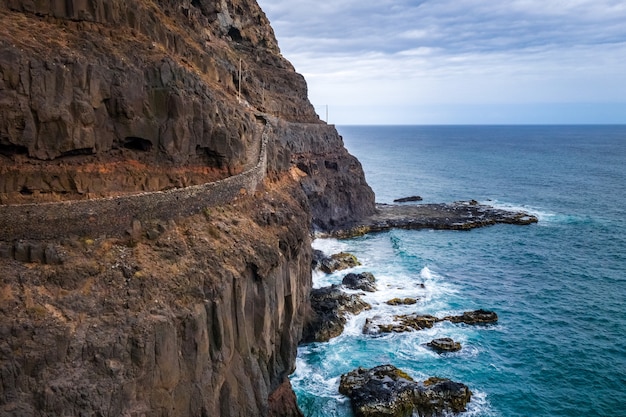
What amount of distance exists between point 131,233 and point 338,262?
1403 inches

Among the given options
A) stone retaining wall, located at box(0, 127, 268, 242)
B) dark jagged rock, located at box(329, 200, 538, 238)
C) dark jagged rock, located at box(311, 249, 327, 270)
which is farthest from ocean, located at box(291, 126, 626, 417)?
stone retaining wall, located at box(0, 127, 268, 242)

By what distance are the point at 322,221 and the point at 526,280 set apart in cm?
3147

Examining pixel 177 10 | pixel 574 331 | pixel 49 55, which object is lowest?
pixel 574 331

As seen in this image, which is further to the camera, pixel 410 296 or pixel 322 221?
pixel 322 221

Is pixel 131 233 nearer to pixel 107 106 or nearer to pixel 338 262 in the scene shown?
pixel 107 106

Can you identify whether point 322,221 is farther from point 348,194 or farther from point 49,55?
point 49,55

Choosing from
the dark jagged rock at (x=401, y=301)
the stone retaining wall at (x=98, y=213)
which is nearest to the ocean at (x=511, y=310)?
the dark jagged rock at (x=401, y=301)

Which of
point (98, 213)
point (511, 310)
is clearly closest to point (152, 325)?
point (98, 213)

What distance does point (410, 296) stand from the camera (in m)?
50.4

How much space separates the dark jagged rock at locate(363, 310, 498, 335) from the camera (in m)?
42.6

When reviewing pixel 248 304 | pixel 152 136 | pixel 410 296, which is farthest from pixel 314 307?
pixel 152 136

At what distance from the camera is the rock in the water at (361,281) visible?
51.5 metres

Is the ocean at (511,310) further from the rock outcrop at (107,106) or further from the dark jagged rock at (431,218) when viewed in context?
the rock outcrop at (107,106)

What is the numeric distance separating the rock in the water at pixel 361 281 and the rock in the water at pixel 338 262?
157 inches
